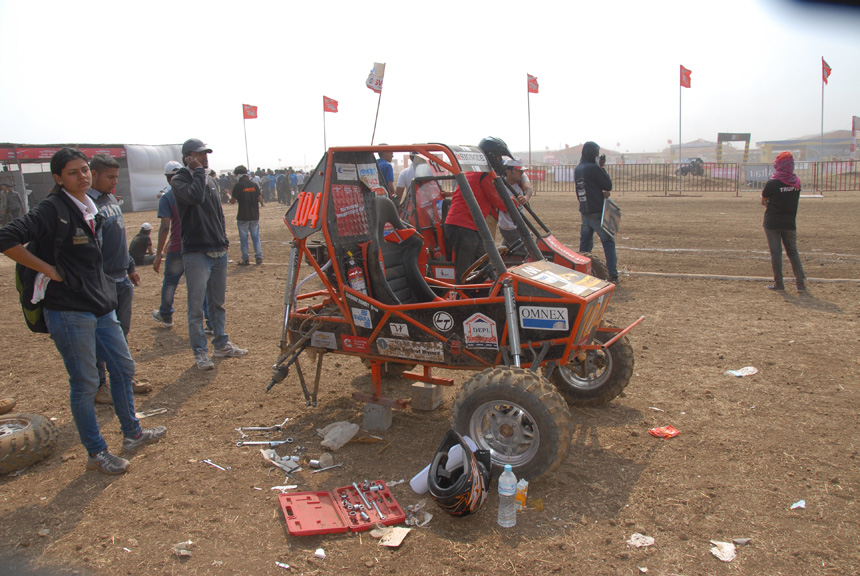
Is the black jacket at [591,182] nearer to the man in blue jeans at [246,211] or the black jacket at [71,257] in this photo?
the man in blue jeans at [246,211]

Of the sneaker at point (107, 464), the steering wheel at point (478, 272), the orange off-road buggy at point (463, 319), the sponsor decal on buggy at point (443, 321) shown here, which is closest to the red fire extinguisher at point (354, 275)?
the orange off-road buggy at point (463, 319)

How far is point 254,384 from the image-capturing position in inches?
233

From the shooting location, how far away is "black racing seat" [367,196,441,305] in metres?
4.86

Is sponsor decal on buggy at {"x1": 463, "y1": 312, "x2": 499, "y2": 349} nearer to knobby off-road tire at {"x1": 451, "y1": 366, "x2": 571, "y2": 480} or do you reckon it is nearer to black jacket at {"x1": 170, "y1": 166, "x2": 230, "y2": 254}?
knobby off-road tire at {"x1": 451, "y1": 366, "x2": 571, "y2": 480}

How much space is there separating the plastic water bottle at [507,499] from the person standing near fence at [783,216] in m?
6.99

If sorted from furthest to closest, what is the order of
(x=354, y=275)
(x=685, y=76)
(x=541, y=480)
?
(x=685, y=76)
(x=354, y=275)
(x=541, y=480)

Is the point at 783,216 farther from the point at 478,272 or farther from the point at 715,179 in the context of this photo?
the point at 715,179

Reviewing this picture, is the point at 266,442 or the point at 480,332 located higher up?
the point at 480,332

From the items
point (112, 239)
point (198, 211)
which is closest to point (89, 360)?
point (112, 239)

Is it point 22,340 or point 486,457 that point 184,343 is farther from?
point 486,457

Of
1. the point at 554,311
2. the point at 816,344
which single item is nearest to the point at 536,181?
the point at 816,344

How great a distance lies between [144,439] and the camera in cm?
461

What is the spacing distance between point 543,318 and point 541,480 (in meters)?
1.02

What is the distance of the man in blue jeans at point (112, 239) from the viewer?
5.12 metres
